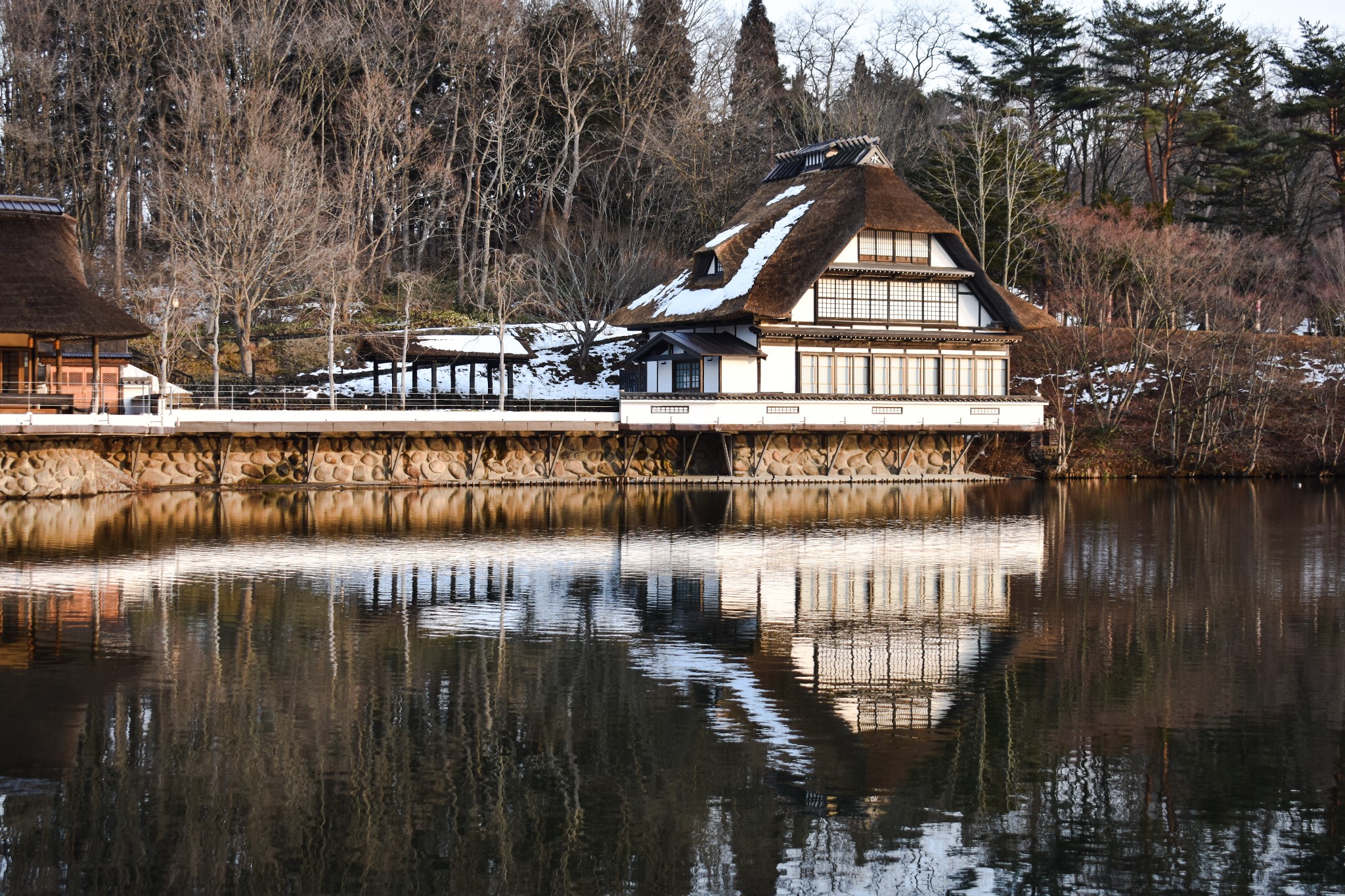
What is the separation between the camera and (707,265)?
4831 cm

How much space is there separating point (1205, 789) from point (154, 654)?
1242 cm

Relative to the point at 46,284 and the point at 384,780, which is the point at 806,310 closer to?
the point at 46,284

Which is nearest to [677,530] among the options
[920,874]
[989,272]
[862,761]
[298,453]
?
[298,453]

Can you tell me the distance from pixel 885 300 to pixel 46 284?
2624 cm

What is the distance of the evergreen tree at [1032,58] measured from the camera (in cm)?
6344

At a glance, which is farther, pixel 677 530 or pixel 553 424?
pixel 553 424

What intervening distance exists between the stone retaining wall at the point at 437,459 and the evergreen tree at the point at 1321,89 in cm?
2544

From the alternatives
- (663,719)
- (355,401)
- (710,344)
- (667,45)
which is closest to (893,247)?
(710,344)

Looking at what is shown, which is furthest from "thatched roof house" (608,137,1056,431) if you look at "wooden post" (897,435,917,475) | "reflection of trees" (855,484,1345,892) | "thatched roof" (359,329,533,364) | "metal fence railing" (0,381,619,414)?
"reflection of trees" (855,484,1345,892)

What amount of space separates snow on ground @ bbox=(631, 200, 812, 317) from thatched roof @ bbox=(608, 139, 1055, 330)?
38 mm

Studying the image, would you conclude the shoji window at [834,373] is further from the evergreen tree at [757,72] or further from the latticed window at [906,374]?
the evergreen tree at [757,72]

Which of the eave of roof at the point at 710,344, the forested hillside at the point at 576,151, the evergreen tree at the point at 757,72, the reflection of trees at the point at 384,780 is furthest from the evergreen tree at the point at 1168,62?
the reflection of trees at the point at 384,780

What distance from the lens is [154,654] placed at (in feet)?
56.8

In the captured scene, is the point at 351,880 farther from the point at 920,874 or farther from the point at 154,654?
the point at 154,654
